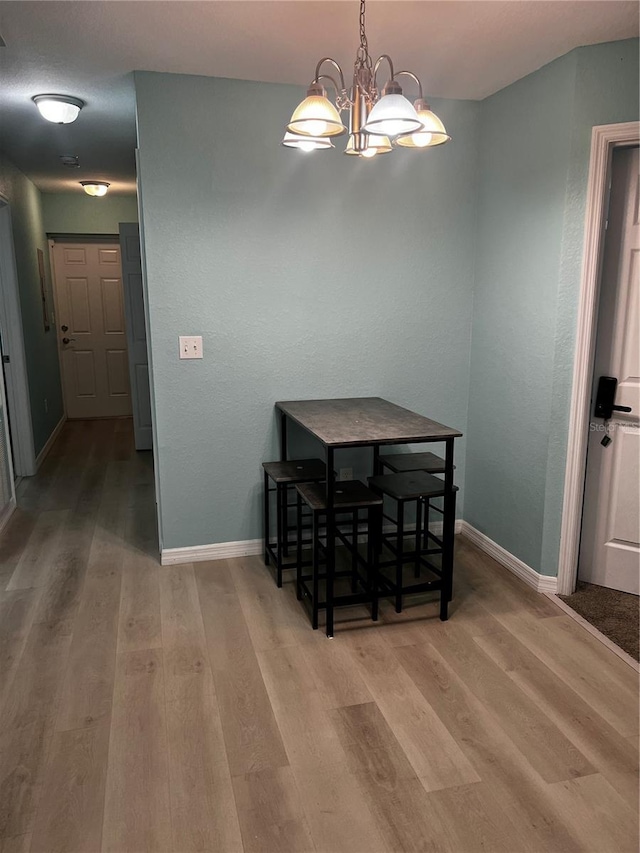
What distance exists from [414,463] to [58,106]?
2613mm

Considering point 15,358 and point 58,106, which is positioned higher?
point 58,106

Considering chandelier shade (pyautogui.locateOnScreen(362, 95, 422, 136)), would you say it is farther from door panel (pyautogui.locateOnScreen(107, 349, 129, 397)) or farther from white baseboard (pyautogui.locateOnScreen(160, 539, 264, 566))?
door panel (pyautogui.locateOnScreen(107, 349, 129, 397))

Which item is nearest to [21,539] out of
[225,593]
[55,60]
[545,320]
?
[225,593]

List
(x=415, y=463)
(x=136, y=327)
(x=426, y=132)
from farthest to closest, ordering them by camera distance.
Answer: (x=136, y=327)
(x=415, y=463)
(x=426, y=132)

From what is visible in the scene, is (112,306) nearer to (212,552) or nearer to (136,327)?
(136,327)

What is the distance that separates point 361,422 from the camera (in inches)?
111

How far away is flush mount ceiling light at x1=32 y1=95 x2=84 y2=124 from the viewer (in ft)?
10.5

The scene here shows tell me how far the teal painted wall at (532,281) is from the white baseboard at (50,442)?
12.0ft

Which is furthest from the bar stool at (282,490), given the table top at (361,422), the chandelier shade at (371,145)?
the chandelier shade at (371,145)

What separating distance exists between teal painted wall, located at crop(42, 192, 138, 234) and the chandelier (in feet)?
17.1

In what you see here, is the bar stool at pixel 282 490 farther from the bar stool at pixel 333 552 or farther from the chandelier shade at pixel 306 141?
the chandelier shade at pixel 306 141

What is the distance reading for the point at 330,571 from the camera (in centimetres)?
256

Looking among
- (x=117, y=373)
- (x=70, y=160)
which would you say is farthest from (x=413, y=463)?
(x=117, y=373)

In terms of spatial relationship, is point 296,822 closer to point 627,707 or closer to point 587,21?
point 627,707
